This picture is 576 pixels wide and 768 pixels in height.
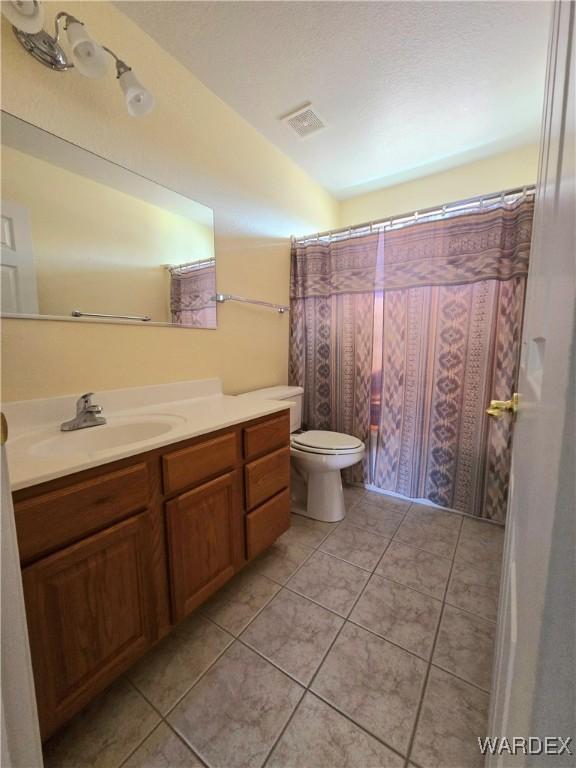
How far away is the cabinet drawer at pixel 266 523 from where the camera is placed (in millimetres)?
1286

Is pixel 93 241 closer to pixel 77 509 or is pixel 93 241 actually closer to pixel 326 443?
pixel 77 509

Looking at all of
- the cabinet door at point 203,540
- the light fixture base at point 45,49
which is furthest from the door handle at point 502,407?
the light fixture base at point 45,49

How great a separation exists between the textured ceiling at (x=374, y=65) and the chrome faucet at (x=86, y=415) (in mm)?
1566

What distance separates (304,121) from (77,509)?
219 centimetres

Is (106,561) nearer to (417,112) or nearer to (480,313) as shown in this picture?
(480,313)

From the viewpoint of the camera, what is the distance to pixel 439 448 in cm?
187

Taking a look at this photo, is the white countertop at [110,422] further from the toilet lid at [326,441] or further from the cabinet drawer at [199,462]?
the toilet lid at [326,441]

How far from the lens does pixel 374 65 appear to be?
1.39 meters

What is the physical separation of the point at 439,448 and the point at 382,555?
2.51 feet

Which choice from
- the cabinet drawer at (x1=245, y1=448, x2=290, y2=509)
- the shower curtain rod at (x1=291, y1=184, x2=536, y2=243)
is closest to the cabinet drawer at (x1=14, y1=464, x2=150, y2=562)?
the cabinet drawer at (x1=245, y1=448, x2=290, y2=509)

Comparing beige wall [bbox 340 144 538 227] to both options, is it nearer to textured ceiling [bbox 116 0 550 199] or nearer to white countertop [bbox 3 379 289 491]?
textured ceiling [bbox 116 0 550 199]

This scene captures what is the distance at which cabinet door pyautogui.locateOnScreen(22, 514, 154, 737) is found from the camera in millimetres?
701

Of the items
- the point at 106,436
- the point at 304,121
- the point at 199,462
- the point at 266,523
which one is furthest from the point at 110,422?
Result: the point at 304,121

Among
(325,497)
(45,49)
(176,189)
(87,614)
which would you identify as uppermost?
(45,49)
